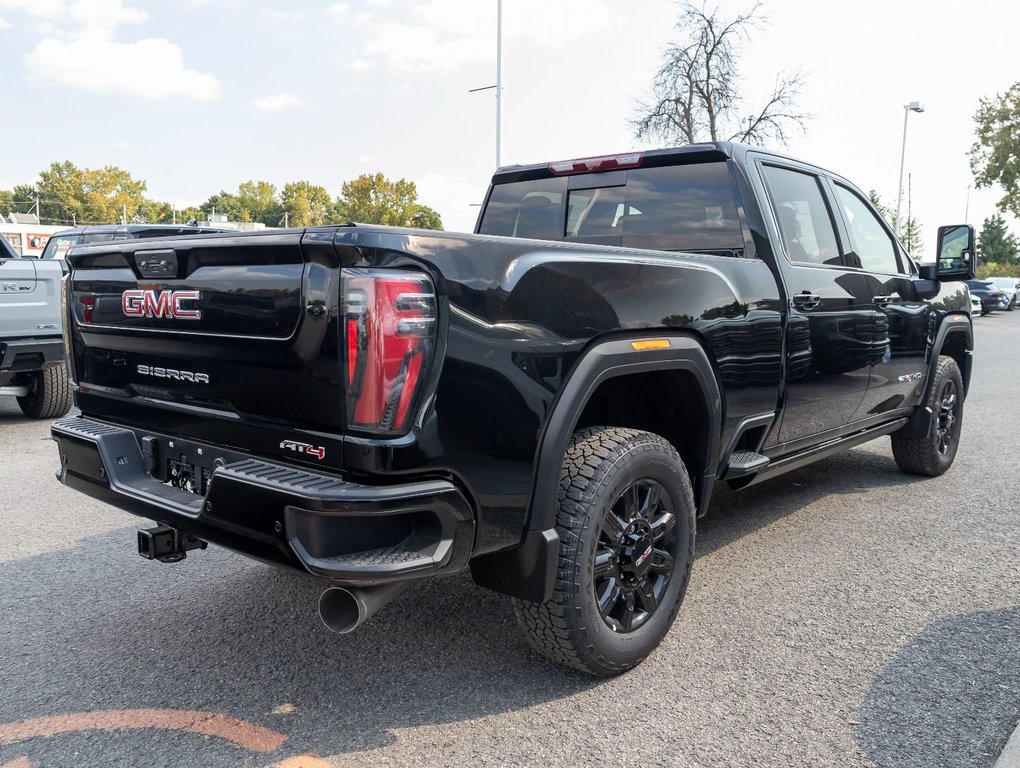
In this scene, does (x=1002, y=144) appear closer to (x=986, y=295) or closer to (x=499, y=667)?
(x=986, y=295)

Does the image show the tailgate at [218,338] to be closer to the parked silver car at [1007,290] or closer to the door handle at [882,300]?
the door handle at [882,300]

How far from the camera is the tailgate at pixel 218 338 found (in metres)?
2.29

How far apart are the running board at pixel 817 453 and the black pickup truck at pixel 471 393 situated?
0.13ft

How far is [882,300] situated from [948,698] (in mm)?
2467

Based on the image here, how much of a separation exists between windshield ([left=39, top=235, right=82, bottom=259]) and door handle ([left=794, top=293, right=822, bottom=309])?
13.1 m

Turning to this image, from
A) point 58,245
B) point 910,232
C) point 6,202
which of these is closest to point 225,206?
point 6,202

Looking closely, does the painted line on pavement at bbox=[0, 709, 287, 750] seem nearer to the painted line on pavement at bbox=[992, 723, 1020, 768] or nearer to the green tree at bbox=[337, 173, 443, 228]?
the painted line on pavement at bbox=[992, 723, 1020, 768]

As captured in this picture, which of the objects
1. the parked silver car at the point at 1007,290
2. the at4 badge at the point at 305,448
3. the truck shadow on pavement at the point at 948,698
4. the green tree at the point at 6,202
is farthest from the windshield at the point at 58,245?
the green tree at the point at 6,202

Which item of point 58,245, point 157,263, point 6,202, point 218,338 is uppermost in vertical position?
point 6,202

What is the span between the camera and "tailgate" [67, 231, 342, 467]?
229cm

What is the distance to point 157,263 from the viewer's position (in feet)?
8.98

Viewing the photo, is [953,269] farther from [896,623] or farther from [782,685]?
[782,685]

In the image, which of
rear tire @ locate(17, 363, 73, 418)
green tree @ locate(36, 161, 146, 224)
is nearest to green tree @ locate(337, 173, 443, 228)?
green tree @ locate(36, 161, 146, 224)

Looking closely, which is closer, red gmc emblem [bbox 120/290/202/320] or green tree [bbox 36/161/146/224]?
red gmc emblem [bbox 120/290/202/320]
